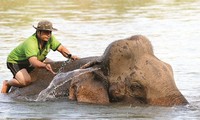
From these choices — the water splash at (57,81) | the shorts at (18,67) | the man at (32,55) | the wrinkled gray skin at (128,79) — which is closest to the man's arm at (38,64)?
the man at (32,55)

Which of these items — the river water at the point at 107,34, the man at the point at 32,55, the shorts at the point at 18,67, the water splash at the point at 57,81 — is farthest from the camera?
the shorts at the point at 18,67

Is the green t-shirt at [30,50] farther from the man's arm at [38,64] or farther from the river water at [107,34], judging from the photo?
the river water at [107,34]

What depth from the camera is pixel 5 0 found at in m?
45.5

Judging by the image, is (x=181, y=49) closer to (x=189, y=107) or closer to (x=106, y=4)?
(x=189, y=107)

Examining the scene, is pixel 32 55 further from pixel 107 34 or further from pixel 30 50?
pixel 107 34

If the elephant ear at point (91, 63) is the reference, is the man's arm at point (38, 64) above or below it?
below

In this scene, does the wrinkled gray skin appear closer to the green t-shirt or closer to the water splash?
the water splash

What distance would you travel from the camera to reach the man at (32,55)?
44.7 feet

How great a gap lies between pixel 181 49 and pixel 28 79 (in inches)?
357

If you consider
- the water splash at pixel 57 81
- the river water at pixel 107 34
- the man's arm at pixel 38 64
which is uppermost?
the man's arm at pixel 38 64

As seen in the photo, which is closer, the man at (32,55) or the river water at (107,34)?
the river water at (107,34)

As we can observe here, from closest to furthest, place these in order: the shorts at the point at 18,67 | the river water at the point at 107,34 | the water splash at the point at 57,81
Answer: the river water at the point at 107,34, the water splash at the point at 57,81, the shorts at the point at 18,67

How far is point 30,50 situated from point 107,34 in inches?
506

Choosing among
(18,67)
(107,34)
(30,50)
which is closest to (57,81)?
(30,50)
